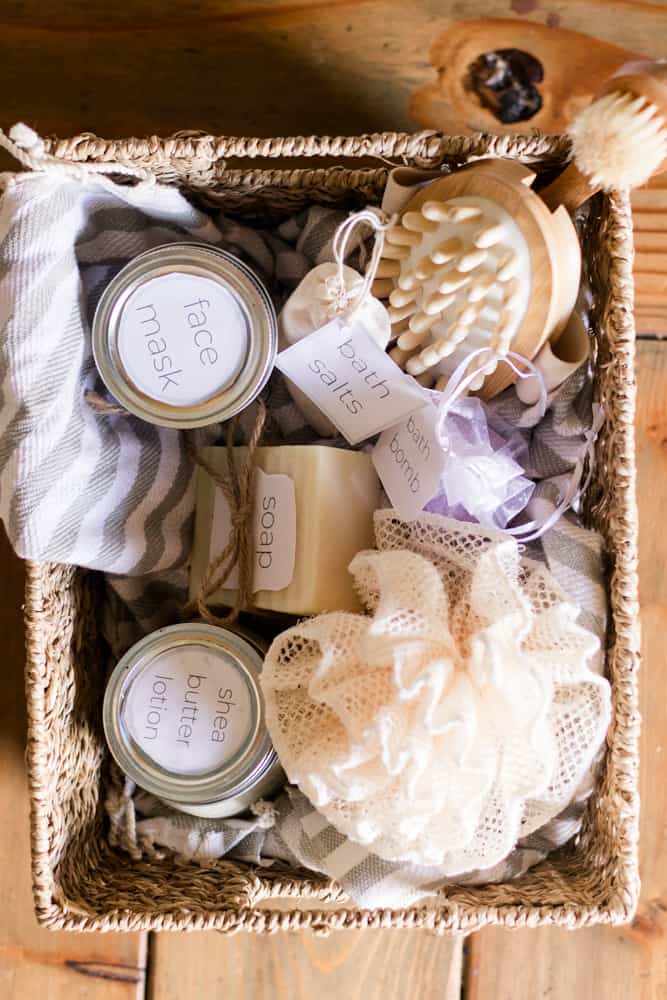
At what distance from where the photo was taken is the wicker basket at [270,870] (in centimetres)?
55

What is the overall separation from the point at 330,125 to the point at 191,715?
1.35ft

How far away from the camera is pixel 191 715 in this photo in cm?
56

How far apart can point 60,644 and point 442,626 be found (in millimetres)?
251

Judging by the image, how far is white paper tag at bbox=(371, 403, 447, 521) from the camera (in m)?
0.53

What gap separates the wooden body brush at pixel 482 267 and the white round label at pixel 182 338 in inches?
4.0

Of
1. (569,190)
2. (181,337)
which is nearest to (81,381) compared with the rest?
(181,337)

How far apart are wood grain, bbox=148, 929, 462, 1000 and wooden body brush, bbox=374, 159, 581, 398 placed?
1.40 feet

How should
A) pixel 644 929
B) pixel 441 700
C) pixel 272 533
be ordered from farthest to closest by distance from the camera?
pixel 644 929 < pixel 272 533 < pixel 441 700

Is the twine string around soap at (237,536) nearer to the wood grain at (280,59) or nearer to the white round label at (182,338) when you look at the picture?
the white round label at (182,338)

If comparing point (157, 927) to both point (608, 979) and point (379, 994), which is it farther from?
point (608, 979)

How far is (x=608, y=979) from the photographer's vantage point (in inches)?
27.7

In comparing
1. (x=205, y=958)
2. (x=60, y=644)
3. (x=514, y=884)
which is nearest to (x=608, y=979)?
(x=514, y=884)

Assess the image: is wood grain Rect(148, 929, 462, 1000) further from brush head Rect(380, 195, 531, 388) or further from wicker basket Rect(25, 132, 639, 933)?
brush head Rect(380, 195, 531, 388)

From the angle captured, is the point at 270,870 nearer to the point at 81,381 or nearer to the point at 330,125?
the point at 81,381
